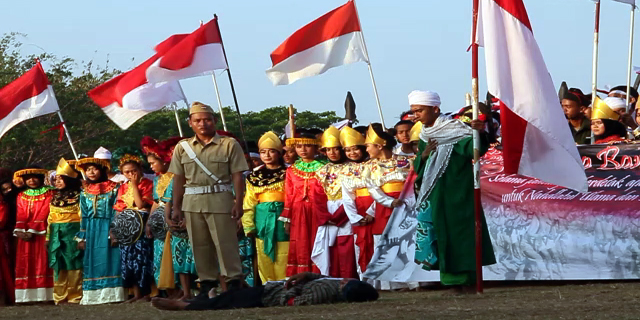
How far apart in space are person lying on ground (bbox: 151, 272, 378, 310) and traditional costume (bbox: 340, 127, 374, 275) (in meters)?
3.01

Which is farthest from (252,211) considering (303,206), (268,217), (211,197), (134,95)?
(211,197)

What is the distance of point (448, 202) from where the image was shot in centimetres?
1012

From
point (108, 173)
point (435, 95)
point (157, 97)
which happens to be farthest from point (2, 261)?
point (435, 95)

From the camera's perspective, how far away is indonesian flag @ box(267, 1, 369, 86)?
13656 millimetres

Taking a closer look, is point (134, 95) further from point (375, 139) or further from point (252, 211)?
point (375, 139)

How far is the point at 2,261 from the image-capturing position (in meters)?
14.8

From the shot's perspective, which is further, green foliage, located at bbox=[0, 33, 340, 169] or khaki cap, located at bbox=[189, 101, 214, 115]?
green foliage, located at bbox=[0, 33, 340, 169]

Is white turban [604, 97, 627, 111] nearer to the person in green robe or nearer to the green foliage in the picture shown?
the person in green robe

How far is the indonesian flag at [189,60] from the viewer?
44.2 feet

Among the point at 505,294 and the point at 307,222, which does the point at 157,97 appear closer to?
the point at 307,222

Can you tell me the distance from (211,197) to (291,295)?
138cm

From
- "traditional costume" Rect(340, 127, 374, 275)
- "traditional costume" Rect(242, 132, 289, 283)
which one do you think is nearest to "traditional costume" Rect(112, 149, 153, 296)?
"traditional costume" Rect(242, 132, 289, 283)

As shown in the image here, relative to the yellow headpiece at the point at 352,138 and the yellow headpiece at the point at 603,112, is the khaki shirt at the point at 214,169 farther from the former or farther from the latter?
the yellow headpiece at the point at 603,112

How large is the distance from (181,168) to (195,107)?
524 mm
